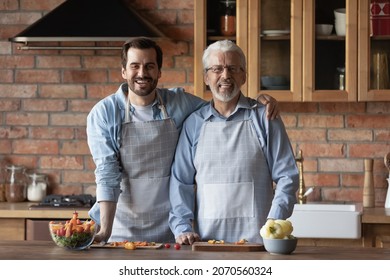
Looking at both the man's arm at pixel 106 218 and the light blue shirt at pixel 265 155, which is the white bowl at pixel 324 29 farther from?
the man's arm at pixel 106 218

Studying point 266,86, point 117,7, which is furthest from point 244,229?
point 117,7

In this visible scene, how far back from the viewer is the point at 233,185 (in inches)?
144

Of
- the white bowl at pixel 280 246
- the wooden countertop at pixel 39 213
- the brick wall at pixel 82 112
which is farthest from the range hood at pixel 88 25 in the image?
the white bowl at pixel 280 246

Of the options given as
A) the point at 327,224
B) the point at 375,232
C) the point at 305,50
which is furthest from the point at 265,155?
the point at 305,50

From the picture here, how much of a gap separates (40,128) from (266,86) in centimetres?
141

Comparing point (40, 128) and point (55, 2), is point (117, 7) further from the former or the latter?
point (40, 128)

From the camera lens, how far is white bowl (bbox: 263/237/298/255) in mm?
3102

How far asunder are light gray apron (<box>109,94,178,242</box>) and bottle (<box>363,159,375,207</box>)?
166cm

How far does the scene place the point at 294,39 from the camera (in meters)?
4.93

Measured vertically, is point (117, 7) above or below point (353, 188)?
above

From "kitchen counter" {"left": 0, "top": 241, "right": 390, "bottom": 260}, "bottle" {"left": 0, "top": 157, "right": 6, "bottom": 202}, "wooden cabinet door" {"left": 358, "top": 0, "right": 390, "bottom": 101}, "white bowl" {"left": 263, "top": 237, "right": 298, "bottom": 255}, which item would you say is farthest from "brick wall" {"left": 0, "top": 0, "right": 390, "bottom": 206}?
"white bowl" {"left": 263, "top": 237, "right": 298, "bottom": 255}

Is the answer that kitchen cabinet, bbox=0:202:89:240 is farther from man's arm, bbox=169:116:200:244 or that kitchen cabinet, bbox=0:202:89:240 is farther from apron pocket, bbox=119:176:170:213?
man's arm, bbox=169:116:200:244

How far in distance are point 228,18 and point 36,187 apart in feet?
4.93

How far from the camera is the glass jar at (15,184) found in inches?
204
